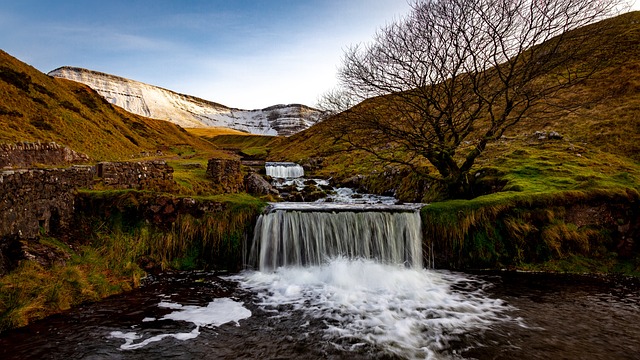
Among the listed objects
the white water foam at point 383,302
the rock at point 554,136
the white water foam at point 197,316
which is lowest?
the white water foam at point 383,302

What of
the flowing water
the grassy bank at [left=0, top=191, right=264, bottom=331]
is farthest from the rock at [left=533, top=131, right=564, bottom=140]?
the grassy bank at [left=0, top=191, right=264, bottom=331]

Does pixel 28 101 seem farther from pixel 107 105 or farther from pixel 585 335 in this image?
pixel 585 335

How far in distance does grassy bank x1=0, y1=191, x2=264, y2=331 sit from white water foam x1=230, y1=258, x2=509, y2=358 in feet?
5.51

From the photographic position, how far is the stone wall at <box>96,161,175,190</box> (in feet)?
38.2

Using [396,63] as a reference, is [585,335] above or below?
below

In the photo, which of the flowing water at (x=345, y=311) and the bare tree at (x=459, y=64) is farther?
the bare tree at (x=459, y=64)

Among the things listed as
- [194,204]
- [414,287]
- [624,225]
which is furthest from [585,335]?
[194,204]

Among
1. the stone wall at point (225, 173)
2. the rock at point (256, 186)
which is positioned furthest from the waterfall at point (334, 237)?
the rock at point (256, 186)

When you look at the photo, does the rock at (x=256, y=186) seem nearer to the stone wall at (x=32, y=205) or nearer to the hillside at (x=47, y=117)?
the stone wall at (x=32, y=205)

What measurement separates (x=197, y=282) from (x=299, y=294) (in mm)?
3053

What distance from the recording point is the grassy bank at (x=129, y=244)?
751 centimetres

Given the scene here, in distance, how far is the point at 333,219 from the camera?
11211 mm

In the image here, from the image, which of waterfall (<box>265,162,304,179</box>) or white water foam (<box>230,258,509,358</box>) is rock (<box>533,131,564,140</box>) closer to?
white water foam (<box>230,258,509,358</box>)

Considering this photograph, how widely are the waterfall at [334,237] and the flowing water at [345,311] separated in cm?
3
